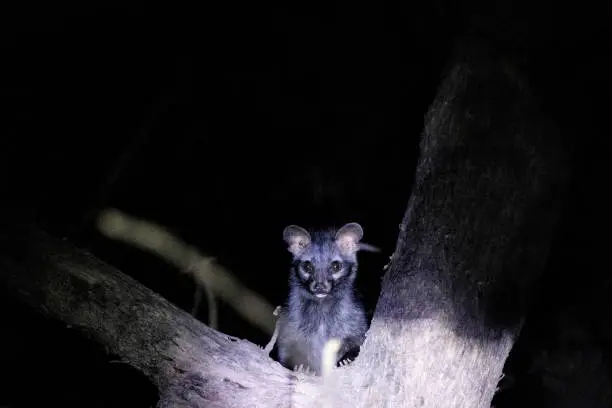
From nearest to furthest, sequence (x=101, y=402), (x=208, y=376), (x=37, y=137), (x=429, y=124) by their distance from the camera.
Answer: (x=208, y=376), (x=429, y=124), (x=37, y=137), (x=101, y=402)

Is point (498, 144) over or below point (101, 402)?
over

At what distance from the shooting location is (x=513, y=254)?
9.99 feet

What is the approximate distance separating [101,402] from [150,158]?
2006 millimetres

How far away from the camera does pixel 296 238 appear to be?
486 centimetres

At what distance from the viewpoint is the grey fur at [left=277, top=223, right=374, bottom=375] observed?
4465 millimetres

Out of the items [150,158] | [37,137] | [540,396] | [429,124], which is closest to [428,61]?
[429,124]

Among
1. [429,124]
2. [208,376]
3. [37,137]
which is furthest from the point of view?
[37,137]

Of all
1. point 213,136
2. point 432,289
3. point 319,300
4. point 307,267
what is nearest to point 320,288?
point 319,300

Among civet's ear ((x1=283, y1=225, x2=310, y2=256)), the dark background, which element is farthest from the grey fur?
the dark background

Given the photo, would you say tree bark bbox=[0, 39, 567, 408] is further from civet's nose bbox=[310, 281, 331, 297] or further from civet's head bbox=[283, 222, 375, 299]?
civet's head bbox=[283, 222, 375, 299]

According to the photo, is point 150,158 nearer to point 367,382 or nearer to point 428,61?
point 428,61

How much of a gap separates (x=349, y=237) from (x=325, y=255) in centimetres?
25

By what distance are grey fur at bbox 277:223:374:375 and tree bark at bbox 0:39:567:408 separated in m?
1.31

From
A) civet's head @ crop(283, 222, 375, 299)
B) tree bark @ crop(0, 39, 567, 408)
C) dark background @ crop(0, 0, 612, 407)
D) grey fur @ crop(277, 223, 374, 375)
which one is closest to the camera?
tree bark @ crop(0, 39, 567, 408)
